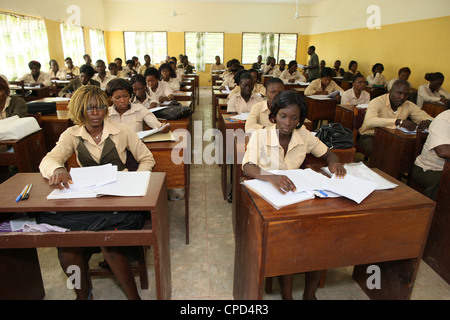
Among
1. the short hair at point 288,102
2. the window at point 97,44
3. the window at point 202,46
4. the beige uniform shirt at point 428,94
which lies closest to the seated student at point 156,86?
the short hair at point 288,102

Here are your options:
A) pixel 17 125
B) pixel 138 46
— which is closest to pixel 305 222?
pixel 17 125

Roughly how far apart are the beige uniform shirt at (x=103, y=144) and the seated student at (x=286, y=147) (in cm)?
64

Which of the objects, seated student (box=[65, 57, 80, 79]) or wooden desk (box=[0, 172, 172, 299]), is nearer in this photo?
wooden desk (box=[0, 172, 172, 299])

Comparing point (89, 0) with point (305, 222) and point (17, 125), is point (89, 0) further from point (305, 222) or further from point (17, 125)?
point (305, 222)

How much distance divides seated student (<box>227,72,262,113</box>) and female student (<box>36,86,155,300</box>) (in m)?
2.02

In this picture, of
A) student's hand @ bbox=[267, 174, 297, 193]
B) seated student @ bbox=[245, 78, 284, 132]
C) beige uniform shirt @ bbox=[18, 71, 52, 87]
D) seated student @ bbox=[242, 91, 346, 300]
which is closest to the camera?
student's hand @ bbox=[267, 174, 297, 193]

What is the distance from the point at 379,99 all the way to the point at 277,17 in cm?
1027

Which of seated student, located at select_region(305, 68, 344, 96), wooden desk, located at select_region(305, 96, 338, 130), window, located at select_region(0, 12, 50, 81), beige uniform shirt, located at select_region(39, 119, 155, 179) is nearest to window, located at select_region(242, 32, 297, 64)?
window, located at select_region(0, 12, 50, 81)

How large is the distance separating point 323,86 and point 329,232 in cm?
476

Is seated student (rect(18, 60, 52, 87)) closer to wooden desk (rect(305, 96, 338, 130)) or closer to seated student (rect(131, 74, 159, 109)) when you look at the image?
seated student (rect(131, 74, 159, 109))

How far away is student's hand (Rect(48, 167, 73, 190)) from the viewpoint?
135 cm

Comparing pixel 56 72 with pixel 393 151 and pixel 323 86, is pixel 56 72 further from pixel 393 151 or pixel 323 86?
pixel 393 151

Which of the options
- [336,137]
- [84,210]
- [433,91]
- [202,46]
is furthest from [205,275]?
[202,46]

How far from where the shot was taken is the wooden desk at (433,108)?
471cm
